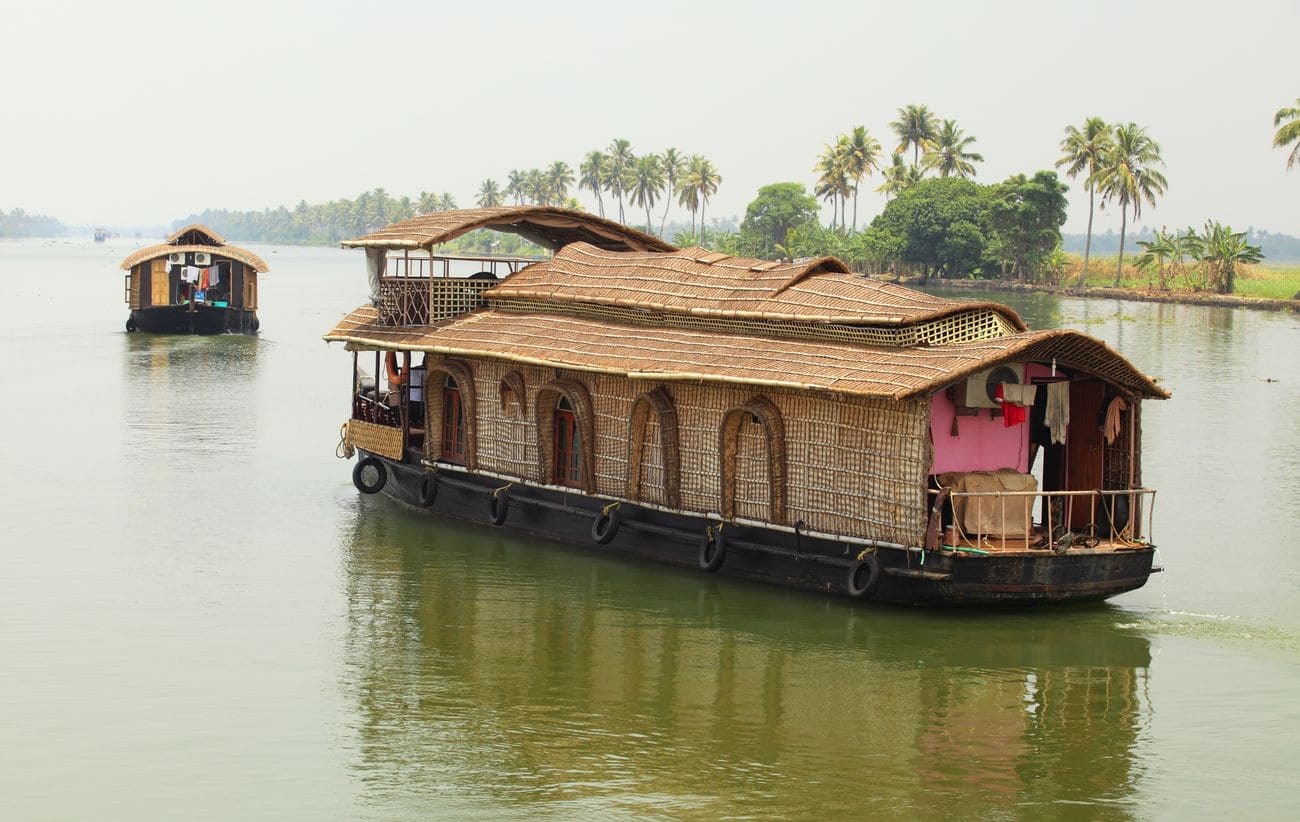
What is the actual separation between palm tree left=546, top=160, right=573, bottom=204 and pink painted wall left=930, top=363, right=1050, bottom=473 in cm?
9131

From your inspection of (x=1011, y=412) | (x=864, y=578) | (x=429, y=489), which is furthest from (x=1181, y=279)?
(x=864, y=578)

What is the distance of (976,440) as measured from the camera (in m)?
12.7

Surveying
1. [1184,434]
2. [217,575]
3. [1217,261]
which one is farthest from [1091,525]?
[1217,261]

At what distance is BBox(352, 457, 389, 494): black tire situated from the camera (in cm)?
1742

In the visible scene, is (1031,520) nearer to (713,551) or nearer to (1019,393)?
(1019,393)

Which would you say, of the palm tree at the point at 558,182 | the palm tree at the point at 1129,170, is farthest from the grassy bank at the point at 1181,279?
the palm tree at the point at 558,182

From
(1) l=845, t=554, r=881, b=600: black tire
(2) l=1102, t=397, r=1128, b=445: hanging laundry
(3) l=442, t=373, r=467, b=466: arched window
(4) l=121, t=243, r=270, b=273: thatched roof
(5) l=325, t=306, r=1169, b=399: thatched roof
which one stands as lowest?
(1) l=845, t=554, r=881, b=600: black tire

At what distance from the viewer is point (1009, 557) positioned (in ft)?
38.4

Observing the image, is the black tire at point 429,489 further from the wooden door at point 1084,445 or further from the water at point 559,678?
the wooden door at point 1084,445

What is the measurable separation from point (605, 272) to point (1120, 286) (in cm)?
5069

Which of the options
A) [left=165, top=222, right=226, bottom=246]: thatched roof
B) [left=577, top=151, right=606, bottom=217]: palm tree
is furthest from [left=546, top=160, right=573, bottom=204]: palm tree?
[left=165, top=222, right=226, bottom=246]: thatched roof

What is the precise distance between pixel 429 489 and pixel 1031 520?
653 centimetres

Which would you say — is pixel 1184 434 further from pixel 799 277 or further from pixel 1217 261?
pixel 1217 261

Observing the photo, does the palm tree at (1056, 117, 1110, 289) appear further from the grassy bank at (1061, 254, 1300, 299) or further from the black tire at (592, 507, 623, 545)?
the black tire at (592, 507, 623, 545)
